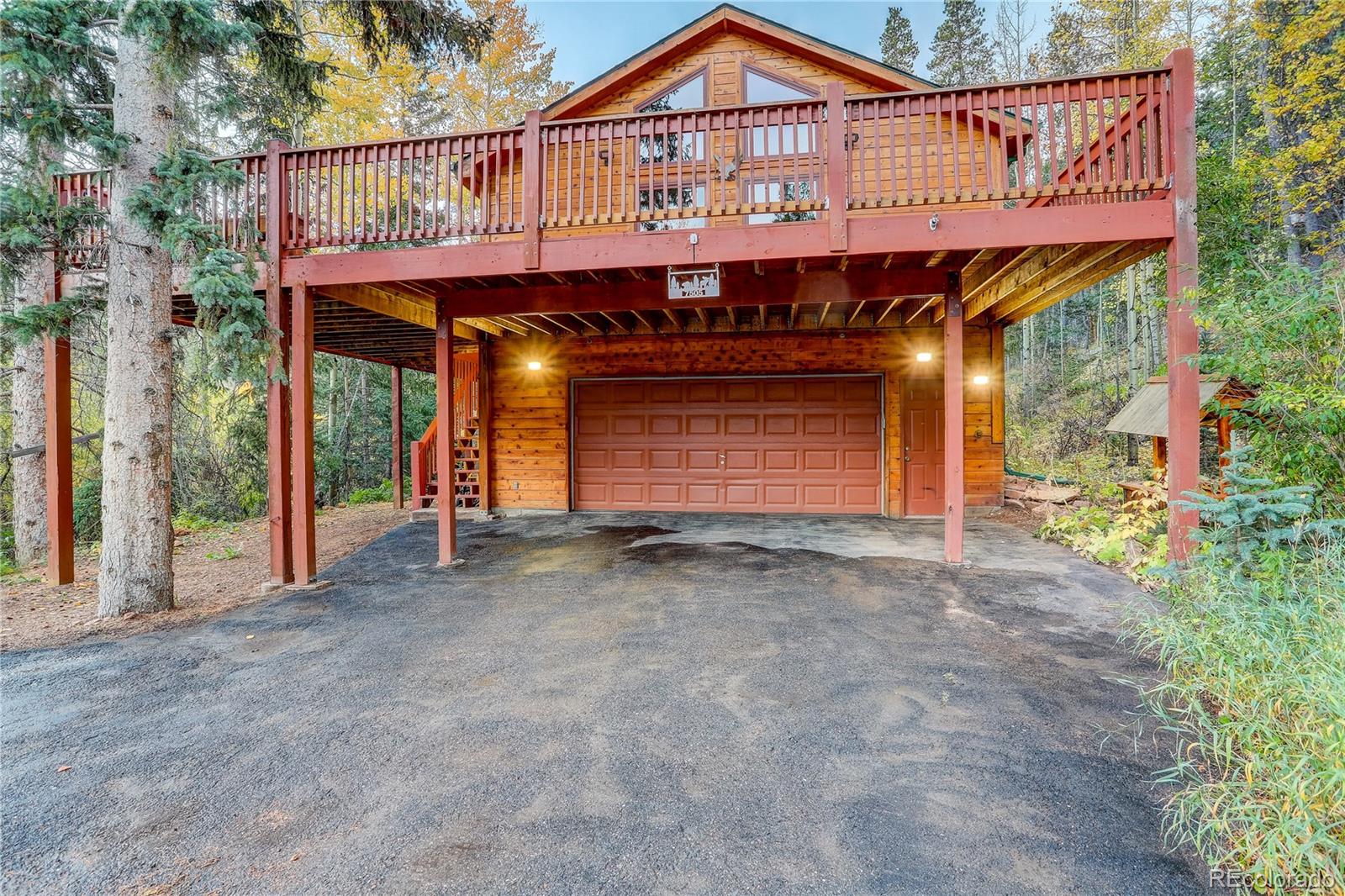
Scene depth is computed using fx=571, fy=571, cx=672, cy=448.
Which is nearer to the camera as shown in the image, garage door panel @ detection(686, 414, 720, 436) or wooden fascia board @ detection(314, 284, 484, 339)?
wooden fascia board @ detection(314, 284, 484, 339)

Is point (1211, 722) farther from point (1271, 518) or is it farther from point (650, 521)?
point (650, 521)

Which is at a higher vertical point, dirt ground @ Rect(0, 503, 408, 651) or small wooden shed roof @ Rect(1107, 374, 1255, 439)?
small wooden shed roof @ Rect(1107, 374, 1255, 439)

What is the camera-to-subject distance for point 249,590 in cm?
488

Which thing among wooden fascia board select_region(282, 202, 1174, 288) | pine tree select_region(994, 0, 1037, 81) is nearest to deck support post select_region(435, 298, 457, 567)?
wooden fascia board select_region(282, 202, 1174, 288)

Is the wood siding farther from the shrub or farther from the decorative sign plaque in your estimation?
the shrub

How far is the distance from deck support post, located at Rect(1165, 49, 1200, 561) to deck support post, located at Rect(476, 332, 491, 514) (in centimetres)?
809

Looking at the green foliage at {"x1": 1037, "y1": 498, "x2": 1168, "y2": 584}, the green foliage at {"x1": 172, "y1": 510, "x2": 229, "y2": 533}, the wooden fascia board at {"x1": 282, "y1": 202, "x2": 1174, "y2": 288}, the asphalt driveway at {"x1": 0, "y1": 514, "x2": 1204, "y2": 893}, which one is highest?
the wooden fascia board at {"x1": 282, "y1": 202, "x2": 1174, "y2": 288}

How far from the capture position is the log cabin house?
4.18 meters

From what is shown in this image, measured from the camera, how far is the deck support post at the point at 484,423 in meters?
8.94

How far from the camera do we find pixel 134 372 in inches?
163

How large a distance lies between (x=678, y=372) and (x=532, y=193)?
14.5 ft

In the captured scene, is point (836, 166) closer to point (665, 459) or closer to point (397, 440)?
point (665, 459)

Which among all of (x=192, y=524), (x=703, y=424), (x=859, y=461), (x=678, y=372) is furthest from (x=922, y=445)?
(x=192, y=524)

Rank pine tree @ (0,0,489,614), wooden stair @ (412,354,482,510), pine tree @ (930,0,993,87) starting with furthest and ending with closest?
pine tree @ (930,0,993,87), wooden stair @ (412,354,482,510), pine tree @ (0,0,489,614)
